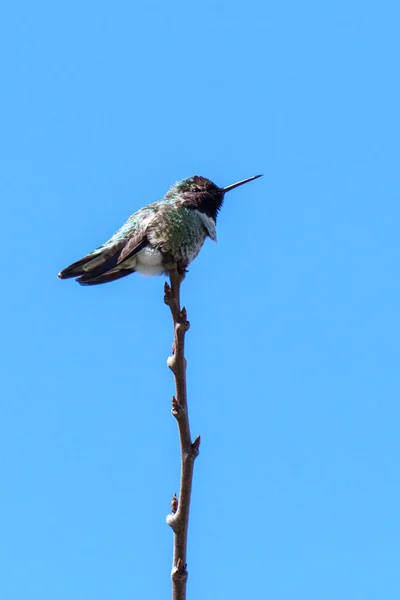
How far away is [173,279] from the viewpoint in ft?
13.2

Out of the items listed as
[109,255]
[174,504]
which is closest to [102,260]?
[109,255]

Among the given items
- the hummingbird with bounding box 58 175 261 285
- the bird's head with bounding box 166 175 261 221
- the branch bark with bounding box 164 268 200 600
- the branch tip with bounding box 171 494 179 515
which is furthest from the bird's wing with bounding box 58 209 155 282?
the branch tip with bounding box 171 494 179 515

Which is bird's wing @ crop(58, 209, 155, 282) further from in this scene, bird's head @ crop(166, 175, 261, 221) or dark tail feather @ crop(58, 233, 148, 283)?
bird's head @ crop(166, 175, 261, 221)

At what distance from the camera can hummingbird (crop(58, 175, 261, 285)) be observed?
17.1 ft

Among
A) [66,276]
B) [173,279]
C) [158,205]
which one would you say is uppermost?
[158,205]

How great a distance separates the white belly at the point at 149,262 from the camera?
5.23m

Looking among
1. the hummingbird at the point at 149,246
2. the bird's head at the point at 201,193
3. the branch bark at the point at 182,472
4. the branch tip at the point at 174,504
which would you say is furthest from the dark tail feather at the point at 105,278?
the branch tip at the point at 174,504

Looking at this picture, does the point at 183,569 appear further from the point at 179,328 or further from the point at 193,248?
the point at 193,248

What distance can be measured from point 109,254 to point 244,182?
1648 millimetres

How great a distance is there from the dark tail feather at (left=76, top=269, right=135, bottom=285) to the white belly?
0.09 metres

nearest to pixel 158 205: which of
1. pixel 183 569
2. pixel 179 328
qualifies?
pixel 179 328

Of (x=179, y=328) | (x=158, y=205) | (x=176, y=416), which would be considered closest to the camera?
(x=176, y=416)

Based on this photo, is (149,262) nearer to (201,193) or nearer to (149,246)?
(149,246)

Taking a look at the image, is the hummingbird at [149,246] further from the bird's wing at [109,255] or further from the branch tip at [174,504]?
the branch tip at [174,504]
